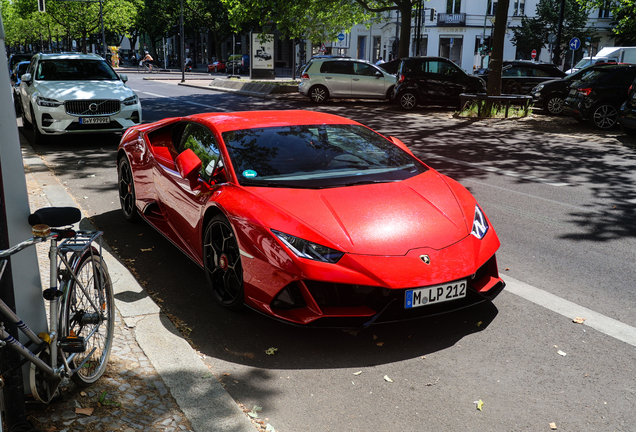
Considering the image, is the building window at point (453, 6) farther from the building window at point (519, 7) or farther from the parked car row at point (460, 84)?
the parked car row at point (460, 84)

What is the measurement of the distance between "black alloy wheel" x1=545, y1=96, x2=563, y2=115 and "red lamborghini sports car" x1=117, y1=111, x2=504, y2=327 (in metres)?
15.0

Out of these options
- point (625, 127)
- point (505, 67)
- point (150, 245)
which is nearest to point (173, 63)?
point (505, 67)

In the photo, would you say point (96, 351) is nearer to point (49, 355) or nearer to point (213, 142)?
point (49, 355)

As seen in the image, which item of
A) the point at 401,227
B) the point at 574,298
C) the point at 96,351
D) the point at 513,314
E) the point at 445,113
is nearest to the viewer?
the point at 96,351

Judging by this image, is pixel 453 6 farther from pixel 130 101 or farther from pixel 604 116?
pixel 130 101

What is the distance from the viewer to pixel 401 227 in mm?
3859

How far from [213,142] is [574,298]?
9.67ft

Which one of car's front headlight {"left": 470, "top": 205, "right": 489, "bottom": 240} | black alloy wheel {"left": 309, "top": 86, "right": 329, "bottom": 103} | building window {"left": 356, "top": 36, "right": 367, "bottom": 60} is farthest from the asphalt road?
building window {"left": 356, "top": 36, "right": 367, "bottom": 60}

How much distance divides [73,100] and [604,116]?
40.2ft

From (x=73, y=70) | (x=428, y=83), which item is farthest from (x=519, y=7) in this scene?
(x=73, y=70)

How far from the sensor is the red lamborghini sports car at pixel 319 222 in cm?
360

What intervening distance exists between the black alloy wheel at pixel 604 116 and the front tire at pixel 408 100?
21.1 feet

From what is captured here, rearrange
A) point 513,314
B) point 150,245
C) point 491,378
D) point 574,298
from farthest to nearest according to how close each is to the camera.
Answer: point 150,245
point 574,298
point 513,314
point 491,378

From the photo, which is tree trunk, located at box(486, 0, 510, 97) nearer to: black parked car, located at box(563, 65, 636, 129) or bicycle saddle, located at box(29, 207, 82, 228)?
black parked car, located at box(563, 65, 636, 129)
